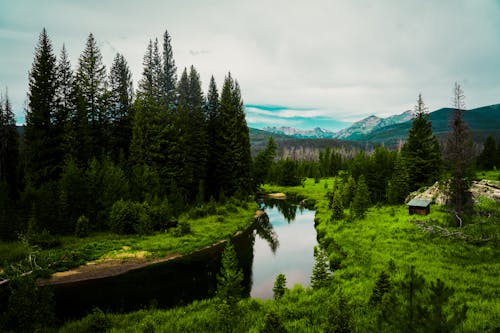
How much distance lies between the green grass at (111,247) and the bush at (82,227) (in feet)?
1.84

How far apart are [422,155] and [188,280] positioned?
40174 mm

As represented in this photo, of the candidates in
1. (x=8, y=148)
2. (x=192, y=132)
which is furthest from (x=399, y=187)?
(x=8, y=148)

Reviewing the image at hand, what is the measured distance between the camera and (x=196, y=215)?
37.5 m

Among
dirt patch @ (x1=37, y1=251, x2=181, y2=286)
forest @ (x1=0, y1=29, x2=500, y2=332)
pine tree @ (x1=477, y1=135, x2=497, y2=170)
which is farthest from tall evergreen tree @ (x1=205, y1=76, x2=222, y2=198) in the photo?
pine tree @ (x1=477, y1=135, x2=497, y2=170)

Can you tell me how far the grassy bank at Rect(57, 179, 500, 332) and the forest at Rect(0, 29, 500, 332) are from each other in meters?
0.09

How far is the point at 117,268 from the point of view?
22469 millimetres

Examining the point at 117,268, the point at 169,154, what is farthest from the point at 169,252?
the point at 169,154

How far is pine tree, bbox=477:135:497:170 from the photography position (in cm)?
7062

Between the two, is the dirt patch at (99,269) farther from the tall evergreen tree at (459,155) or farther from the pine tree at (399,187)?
the pine tree at (399,187)

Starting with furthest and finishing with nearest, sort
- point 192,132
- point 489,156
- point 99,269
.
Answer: point 489,156
point 192,132
point 99,269

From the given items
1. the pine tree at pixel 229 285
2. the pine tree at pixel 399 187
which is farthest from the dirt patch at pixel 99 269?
the pine tree at pixel 399 187

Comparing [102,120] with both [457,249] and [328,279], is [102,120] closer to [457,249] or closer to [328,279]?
[328,279]

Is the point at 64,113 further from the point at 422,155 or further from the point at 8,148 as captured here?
the point at 422,155

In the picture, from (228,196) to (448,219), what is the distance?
3176 cm
